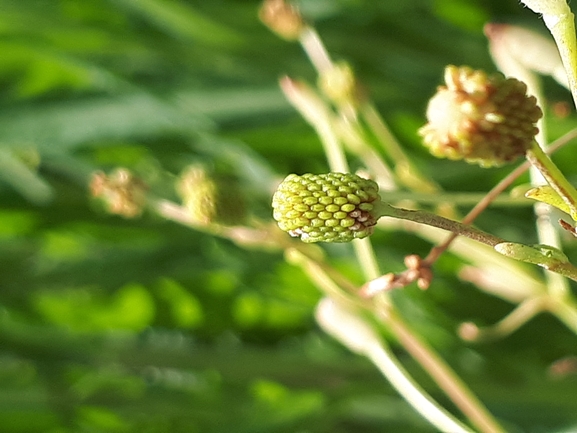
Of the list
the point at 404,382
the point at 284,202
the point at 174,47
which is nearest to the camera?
the point at 284,202

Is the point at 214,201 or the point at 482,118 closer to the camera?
the point at 482,118

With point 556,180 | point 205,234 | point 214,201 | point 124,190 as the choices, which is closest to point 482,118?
point 556,180

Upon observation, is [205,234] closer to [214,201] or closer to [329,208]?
[214,201]

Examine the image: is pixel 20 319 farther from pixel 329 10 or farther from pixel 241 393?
pixel 329 10

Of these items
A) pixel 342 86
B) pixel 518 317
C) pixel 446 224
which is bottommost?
pixel 446 224

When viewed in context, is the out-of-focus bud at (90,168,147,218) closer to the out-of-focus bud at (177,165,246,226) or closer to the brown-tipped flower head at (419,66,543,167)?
the out-of-focus bud at (177,165,246,226)

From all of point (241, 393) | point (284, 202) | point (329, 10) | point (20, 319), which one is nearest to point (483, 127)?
point (284, 202)

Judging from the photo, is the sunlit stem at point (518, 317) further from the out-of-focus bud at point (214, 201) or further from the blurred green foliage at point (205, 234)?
the out-of-focus bud at point (214, 201)

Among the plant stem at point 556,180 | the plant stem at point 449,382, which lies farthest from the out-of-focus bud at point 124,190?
the plant stem at point 556,180
